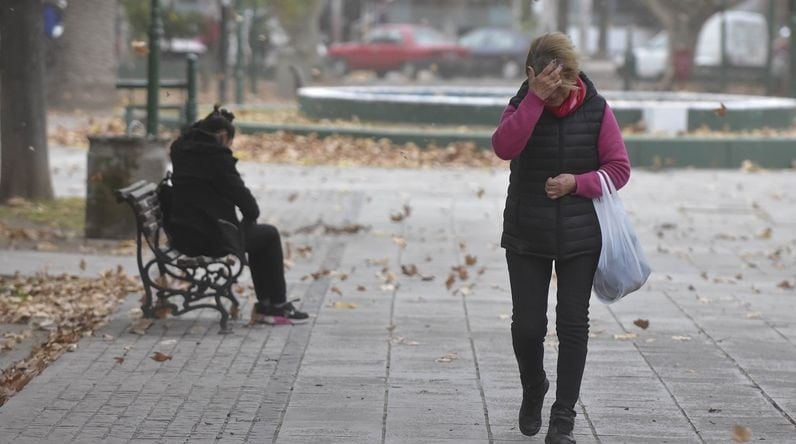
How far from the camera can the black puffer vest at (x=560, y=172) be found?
605 centimetres

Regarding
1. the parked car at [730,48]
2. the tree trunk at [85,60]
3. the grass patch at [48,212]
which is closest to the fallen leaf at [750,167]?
the grass patch at [48,212]

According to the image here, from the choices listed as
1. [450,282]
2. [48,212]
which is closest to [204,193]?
[450,282]

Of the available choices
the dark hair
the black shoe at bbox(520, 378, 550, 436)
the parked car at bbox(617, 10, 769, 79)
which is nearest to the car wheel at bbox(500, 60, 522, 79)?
the parked car at bbox(617, 10, 769, 79)

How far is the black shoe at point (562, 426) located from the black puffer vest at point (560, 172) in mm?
593

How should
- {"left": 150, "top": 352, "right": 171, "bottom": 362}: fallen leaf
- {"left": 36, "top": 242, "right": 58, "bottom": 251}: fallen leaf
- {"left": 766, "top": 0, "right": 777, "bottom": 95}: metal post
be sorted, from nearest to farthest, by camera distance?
{"left": 150, "top": 352, "right": 171, "bottom": 362}: fallen leaf → {"left": 36, "top": 242, "right": 58, "bottom": 251}: fallen leaf → {"left": 766, "top": 0, "right": 777, "bottom": 95}: metal post

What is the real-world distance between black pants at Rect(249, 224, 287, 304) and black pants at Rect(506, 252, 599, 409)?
9.35 ft

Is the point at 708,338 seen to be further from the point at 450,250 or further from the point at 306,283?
the point at 450,250

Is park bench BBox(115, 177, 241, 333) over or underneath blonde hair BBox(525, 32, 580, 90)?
underneath

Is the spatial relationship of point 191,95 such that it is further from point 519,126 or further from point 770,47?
point 770,47

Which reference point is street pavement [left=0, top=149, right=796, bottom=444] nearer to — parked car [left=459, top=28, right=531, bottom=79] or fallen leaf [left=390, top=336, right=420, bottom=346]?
fallen leaf [left=390, top=336, right=420, bottom=346]

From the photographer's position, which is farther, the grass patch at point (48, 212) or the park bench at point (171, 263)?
the grass patch at point (48, 212)

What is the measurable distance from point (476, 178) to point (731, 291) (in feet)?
24.7

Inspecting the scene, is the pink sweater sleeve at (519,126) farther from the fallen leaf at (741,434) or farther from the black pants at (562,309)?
the fallen leaf at (741,434)

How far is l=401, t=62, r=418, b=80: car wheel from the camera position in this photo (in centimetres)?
4831
